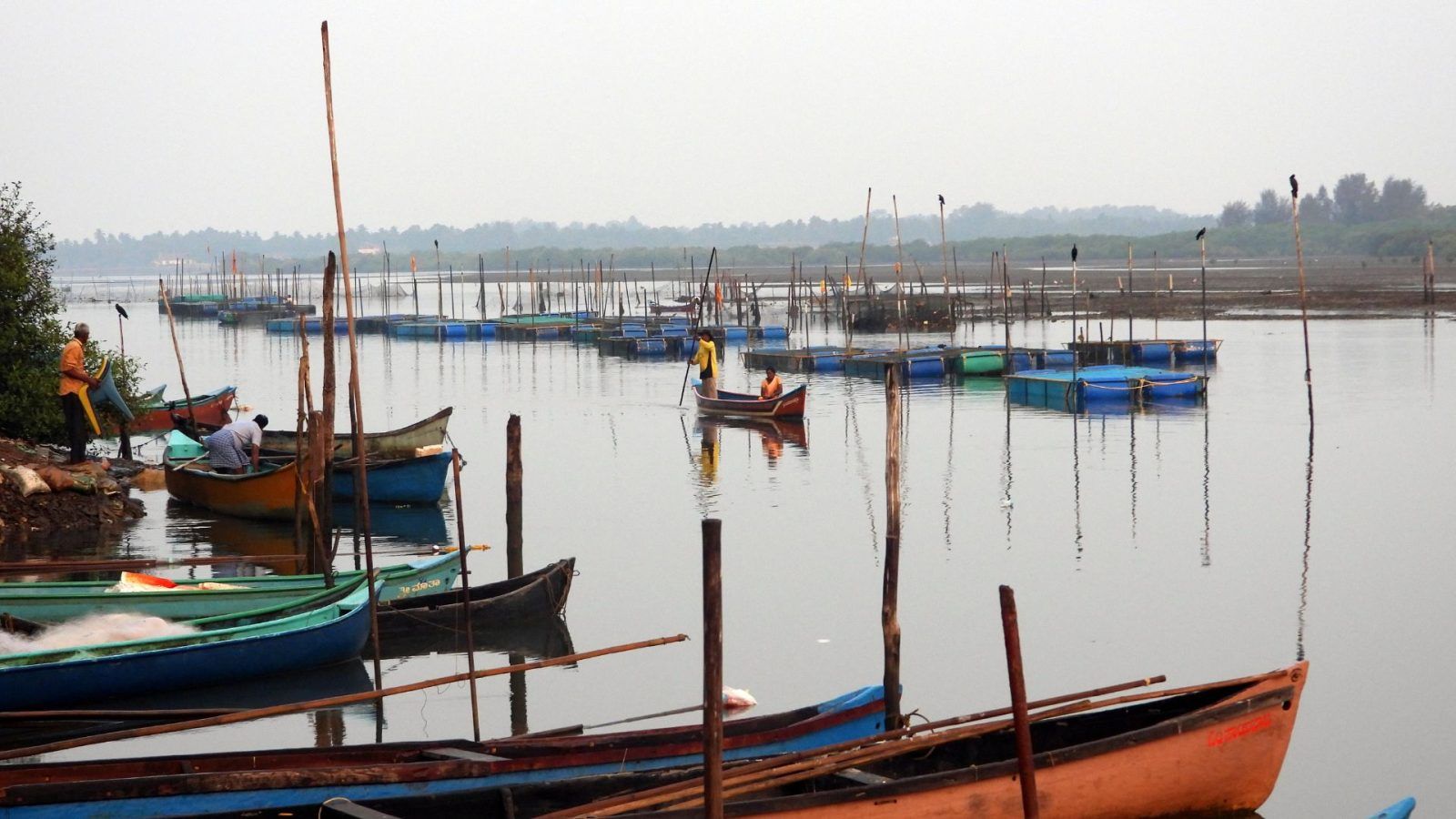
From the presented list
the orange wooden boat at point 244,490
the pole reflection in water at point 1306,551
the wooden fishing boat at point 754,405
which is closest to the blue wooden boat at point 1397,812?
the pole reflection in water at point 1306,551

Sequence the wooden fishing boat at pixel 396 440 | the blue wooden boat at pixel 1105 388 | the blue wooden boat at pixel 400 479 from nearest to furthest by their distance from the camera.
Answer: the blue wooden boat at pixel 400 479 < the wooden fishing boat at pixel 396 440 < the blue wooden boat at pixel 1105 388

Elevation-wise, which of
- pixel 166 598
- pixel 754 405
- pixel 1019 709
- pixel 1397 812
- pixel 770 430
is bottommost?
pixel 770 430

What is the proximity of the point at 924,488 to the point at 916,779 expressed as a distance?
43.1ft

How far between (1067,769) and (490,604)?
223 inches

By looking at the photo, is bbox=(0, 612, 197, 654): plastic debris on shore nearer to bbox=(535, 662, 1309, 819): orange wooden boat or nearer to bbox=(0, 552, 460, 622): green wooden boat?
bbox=(0, 552, 460, 622): green wooden boat

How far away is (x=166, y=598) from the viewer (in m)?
10.9

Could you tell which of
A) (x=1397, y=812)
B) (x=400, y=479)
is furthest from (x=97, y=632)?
(x=1397, y=812)

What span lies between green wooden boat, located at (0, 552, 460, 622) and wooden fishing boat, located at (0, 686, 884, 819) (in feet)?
11.4

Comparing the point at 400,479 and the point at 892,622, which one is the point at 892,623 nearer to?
the point at 892,622

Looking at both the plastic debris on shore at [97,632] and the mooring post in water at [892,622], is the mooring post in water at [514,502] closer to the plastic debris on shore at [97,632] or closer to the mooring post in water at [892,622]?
the plastic debris on shore at [97,632]

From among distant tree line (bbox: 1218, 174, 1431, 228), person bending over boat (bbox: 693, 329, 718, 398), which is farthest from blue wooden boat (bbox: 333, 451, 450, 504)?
distant tree line (bbox: 1218, 174, 1431, 228)

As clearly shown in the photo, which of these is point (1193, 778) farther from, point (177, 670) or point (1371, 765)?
point (177, 670)

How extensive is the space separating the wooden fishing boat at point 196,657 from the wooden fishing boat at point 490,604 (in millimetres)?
496

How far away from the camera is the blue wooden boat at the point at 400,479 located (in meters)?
17.5
